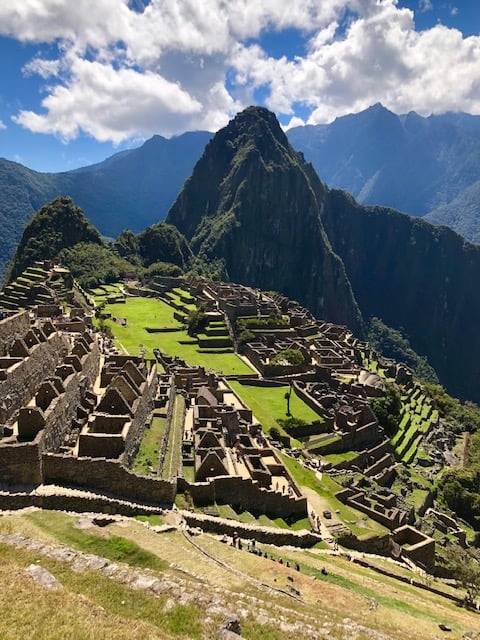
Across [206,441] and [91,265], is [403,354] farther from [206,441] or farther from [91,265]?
[206,441]

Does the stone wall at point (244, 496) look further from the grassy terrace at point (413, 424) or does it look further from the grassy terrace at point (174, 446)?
the grassy terrace at point (413, 424)

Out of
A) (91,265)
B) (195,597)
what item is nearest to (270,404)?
(195,597)

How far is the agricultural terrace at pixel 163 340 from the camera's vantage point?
182ft

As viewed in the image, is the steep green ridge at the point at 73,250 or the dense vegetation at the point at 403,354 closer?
the steep green ridge at the point at 73,250

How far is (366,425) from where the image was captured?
45688mm

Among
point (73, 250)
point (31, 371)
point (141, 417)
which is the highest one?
point (73, 250)

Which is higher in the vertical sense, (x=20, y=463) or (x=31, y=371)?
(x=31, y=371)

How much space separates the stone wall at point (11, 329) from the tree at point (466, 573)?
1022 inches

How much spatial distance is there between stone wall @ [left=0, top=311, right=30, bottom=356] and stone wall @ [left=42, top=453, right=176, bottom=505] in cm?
1040

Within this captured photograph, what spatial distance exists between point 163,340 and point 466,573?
43177 mm

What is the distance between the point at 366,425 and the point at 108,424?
28504 mm

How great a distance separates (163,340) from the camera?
6212 centimetres

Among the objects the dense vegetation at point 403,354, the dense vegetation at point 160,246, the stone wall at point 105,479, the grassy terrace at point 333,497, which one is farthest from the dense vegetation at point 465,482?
the dense vegetation at point 403,354

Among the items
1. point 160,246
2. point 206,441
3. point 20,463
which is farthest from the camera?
point 160,246
